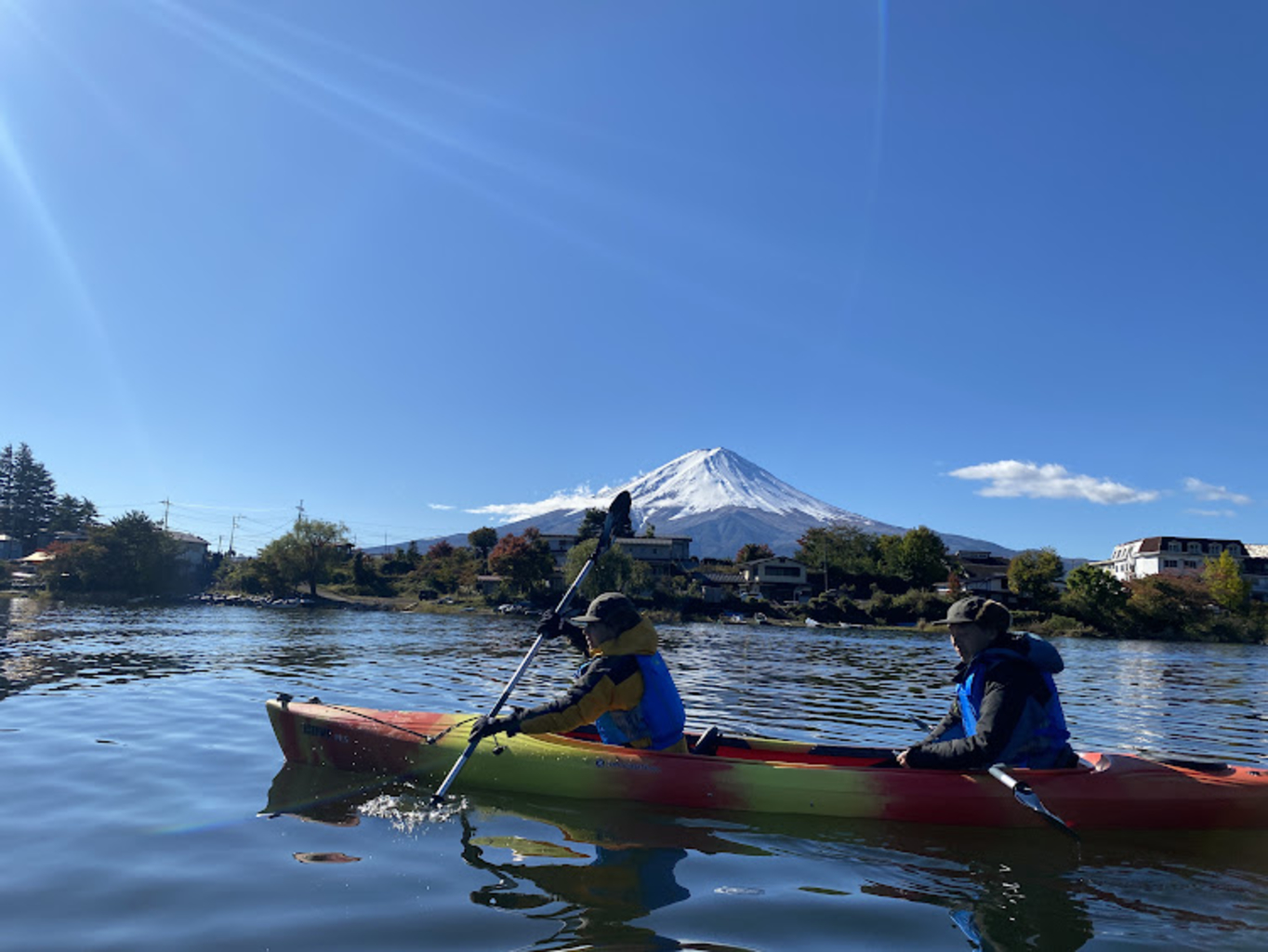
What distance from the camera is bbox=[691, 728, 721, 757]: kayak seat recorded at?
780cm

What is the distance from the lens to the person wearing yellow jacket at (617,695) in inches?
277

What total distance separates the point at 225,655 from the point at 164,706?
979 centimetres

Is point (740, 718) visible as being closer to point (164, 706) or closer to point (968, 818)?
point (968, 818)

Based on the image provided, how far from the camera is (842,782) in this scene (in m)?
6.87

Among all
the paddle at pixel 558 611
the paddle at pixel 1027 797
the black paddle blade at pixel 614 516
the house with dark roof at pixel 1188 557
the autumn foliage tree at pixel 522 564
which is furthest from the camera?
the house with dark roof at pixel 1188 557

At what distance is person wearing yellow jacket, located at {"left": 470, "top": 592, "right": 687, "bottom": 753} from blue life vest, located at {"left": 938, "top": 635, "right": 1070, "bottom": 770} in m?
2.61

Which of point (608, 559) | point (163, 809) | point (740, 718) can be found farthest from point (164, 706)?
point (608, 559)

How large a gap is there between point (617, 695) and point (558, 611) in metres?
1.82

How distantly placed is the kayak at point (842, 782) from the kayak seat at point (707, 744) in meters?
0.04

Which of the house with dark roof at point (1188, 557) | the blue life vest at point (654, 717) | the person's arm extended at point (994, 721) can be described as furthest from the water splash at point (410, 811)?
the house with dark roof at point (1188, 557)

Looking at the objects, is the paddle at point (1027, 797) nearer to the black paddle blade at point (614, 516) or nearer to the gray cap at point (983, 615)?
the gray cap at point (983, 615)

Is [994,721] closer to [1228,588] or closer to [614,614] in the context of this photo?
[614,614]

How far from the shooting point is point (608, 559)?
68000mm

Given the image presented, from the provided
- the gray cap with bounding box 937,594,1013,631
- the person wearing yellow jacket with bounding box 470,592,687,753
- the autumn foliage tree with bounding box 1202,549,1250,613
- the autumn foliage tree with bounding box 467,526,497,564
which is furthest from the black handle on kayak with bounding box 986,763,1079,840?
the autumn foliage tree with bounding box 467,526,497,564
